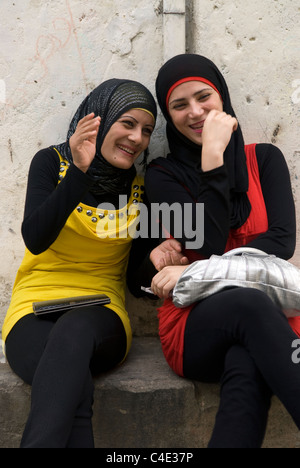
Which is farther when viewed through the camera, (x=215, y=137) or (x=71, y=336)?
(x=215, y=137)

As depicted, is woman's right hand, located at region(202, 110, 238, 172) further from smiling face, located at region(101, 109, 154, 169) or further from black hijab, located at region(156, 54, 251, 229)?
smiling face, located at region(101, 109, 154, 169)

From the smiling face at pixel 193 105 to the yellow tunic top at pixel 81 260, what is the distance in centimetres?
46

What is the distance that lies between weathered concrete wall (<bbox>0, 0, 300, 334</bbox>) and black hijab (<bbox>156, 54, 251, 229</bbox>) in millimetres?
395

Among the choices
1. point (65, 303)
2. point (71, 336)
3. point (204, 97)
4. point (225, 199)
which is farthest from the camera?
point (204, 97)

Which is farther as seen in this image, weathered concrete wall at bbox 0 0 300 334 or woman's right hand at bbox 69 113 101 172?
weathered concrete wall at bbox 0 0 300 334

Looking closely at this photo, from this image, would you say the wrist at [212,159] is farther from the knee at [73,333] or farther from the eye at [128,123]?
the knee at [73,333]

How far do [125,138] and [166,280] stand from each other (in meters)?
0.71

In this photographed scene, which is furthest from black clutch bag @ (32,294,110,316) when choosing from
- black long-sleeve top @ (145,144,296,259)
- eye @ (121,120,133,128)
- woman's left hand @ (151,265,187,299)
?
eye @ (121,120,133,128)

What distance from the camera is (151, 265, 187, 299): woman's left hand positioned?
2.15 metres

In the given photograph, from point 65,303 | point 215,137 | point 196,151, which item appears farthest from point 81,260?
point 215,137

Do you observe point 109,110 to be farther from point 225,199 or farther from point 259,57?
point 259,57

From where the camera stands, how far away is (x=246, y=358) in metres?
1.85

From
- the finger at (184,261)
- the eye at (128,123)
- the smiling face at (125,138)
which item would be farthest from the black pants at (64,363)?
the eye at (128,123)
